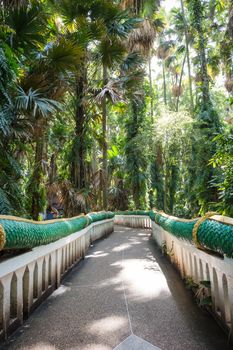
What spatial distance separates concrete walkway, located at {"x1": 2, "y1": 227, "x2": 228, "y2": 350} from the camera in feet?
6.61

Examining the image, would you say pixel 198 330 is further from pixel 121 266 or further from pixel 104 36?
pixel 104 36

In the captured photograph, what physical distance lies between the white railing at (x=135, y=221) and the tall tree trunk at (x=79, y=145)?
5463 millimetres

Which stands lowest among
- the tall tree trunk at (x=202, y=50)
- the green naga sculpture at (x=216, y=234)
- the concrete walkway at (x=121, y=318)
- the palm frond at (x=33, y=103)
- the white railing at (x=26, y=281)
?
the concrete walkway at (x=121, y=318)

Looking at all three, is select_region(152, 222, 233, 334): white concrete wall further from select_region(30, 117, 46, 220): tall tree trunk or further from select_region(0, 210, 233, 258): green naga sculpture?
select_region(30, 117, 46, 220): tall tree trunk

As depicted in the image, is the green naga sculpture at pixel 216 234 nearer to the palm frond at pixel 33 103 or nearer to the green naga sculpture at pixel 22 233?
the green naga sculpture at pixel 22 233

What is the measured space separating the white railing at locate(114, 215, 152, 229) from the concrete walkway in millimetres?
9680

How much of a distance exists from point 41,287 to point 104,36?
788 centimetres

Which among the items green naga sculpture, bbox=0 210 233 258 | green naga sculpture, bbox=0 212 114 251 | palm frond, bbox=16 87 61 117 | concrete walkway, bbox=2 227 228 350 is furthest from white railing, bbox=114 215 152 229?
green naga sculpture, bbox=0 210 233 258

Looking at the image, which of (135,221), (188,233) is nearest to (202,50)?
(135,221)

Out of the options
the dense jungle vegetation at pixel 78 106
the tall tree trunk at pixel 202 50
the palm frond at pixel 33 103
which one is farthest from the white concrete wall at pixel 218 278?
the tall tree trunk at pixel 202 50

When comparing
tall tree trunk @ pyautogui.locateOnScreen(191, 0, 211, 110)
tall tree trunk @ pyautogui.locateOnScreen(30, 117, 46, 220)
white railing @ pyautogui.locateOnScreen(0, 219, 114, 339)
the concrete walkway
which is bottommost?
the concrete walkway

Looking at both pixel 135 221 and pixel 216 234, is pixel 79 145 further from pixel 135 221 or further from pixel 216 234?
pixel 135 221

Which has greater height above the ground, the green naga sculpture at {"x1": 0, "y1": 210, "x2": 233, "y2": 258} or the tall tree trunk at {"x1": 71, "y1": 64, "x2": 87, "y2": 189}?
the tall tree trunk at {"x1": 71, "y1": 64, "x2": 87, "y2": 189}

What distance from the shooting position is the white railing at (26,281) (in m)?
2.07
